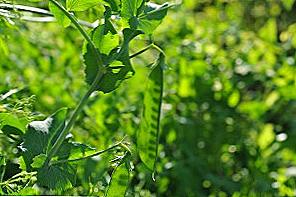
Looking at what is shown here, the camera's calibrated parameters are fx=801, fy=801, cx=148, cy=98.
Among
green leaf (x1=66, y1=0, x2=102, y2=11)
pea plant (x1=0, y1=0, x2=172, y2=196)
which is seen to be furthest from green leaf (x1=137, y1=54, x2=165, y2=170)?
green leaf (x1=66, y1=0, x2=102, y2=11)

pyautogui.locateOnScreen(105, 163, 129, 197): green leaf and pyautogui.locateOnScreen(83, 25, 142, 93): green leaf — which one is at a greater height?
pyautogui.locateOnScreen(83, 25, 142, 93): green leaf

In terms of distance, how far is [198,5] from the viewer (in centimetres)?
367

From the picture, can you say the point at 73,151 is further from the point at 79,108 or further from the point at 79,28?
the point at 79,28

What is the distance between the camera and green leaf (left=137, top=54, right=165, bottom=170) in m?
1.15

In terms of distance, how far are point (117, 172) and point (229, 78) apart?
135cm

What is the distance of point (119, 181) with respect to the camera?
1.06 m

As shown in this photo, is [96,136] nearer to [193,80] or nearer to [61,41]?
[193,80]

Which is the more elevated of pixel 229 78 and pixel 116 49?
pixel 116 49

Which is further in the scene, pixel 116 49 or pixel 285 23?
pixel 285 23

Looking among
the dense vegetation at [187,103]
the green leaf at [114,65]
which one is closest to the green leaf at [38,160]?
the green leaf at [114,65]

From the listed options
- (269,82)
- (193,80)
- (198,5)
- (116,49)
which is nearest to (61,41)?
(193,80)

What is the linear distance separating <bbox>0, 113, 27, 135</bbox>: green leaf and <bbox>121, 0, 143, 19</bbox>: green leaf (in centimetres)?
22

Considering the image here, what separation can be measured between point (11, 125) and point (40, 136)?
4 centimetres

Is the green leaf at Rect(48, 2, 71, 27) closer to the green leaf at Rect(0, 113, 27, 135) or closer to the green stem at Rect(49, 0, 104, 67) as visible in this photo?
the green stem at Rect(49, 0, 104, 67)
